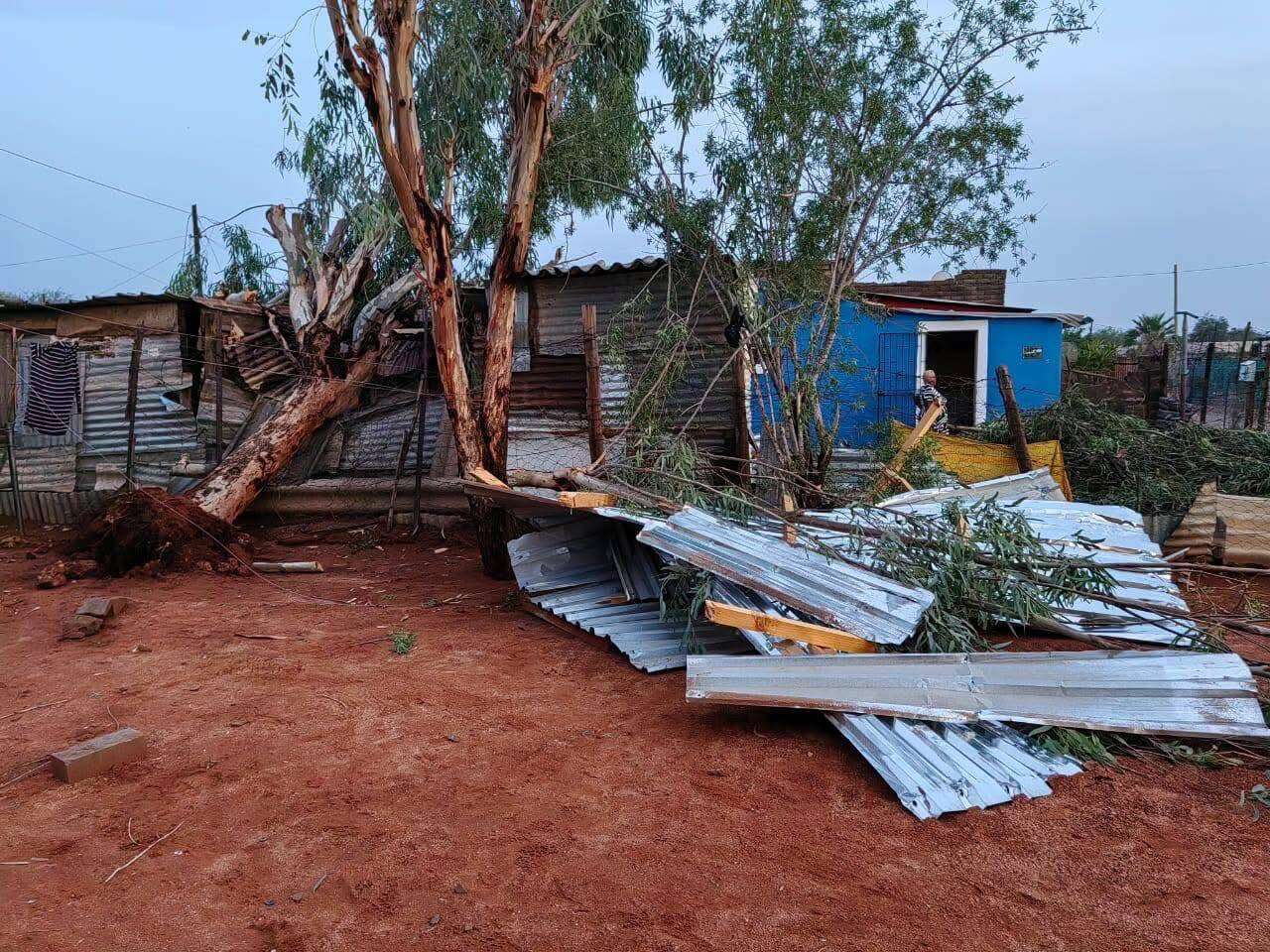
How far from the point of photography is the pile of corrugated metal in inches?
144

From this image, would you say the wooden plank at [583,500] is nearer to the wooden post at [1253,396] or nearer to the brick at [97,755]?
the brick at [97,755]

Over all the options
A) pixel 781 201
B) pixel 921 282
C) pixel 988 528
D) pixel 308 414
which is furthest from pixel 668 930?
pixel 921 282

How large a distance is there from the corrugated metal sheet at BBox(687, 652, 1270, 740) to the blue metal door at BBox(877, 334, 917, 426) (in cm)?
1019

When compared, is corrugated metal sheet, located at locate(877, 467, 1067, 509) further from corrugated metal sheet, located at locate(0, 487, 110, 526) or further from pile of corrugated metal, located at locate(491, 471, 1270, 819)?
corrugated metal sheet, located at locate(0, 487, 110, 526)

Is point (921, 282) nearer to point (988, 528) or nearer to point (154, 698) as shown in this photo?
point (988, 528)

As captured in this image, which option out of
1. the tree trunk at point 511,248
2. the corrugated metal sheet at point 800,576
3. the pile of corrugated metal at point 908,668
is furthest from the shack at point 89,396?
the corrugated metal sheet at point 800,576

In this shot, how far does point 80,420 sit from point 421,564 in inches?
249

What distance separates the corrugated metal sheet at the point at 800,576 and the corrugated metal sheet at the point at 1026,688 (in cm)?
28

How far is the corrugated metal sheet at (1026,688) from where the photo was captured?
150 inches

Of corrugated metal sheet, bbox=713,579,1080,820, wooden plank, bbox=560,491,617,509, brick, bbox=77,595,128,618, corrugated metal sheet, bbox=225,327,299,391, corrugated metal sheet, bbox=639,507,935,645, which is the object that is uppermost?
corrugated metal sheet, bbox=225,327,299,391

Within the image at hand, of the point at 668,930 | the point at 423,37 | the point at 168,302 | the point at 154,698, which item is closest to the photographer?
the point at 668,930

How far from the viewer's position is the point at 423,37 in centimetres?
809

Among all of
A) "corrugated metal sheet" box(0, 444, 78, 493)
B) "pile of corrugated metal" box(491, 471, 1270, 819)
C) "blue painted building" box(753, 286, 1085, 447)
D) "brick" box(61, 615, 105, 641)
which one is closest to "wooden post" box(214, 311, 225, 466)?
"corrugated metal sheet" box(0, 444, 78, 493)

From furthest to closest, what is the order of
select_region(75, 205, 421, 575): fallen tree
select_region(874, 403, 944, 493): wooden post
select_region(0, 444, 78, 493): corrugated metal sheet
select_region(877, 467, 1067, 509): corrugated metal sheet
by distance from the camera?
select_region(0, 444, 78, 493): corrugated metal sheet, select_region(874, 403, 944, 493): wooden post, select_region(75, 205, 421, 575): fallen tree, select_region(877, 467, 1067, 509): corrugated metal sheet
